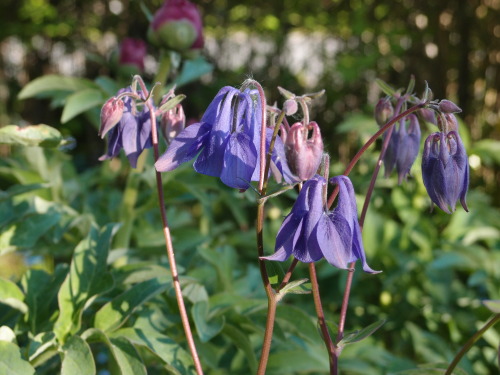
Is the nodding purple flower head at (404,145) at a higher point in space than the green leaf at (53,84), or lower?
higher

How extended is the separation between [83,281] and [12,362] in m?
0.25

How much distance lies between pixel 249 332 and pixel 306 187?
67 centimetres

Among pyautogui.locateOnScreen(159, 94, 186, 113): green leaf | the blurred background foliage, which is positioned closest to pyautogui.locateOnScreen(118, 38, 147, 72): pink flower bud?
the blurred background foliage

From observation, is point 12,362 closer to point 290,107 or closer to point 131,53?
point 290,107

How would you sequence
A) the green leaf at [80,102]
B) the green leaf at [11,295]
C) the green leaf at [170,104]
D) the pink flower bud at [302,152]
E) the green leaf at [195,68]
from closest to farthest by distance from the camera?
the pink flower bud at [302,152]
the green leaf at [170,104]
the green leaf at [11,295]
the green leaf at [80,102]
the green leaf at [195,68]

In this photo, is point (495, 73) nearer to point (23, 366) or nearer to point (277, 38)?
point (277, 38)

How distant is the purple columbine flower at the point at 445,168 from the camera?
37.9 inches

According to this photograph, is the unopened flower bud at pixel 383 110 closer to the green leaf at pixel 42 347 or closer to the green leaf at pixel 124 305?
the green leaf at pixel 124 305

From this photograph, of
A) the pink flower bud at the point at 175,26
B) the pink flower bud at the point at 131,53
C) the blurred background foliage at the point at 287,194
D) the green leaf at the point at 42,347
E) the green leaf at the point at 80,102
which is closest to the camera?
the green leaf at the point at 42,347

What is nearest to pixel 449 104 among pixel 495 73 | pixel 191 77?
pixel 191 77

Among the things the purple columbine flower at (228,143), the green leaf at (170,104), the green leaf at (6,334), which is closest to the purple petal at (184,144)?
the purple columbine flower at (228,143)

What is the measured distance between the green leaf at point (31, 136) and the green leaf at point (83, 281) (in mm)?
234

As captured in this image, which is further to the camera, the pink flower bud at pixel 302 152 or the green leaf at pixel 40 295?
the green leaf at pixel 40 295

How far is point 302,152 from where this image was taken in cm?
86
